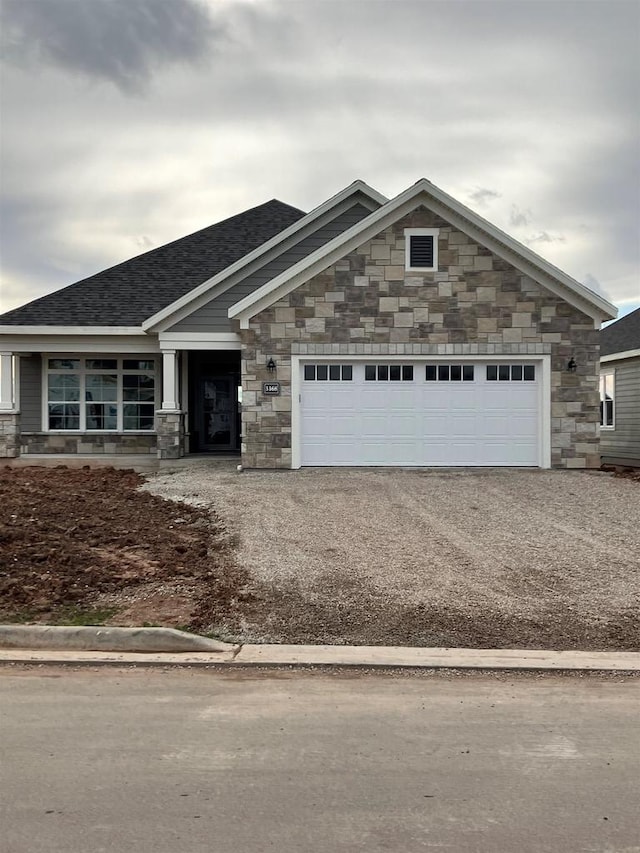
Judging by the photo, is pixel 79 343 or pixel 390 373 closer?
pixel 390 373

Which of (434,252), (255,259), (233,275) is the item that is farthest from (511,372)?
(233,275)

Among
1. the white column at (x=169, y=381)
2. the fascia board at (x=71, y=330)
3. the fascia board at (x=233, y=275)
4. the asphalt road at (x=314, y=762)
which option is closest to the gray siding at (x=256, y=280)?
the fascia board at (x=233, y=275)

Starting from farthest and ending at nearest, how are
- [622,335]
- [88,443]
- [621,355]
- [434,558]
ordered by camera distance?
1. [622,335]
2. [621,355]
3. [88,443]
4. [434,558]

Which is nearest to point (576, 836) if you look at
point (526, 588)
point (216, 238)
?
point (526, 588)

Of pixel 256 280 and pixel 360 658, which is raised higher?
pixel 256 280

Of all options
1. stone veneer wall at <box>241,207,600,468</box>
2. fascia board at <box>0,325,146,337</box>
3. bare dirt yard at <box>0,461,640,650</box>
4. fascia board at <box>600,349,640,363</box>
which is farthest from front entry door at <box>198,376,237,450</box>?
fascia board at <box>600,349,640,363</box>

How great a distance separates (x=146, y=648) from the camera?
5.88 m

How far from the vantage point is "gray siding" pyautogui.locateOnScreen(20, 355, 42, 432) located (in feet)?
63.7

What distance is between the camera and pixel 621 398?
20469 millimetres

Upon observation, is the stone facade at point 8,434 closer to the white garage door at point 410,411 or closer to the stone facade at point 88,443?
the stone facade at point 88,443

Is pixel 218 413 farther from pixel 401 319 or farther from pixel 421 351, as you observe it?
pixel 421 351

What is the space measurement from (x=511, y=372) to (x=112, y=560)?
10306mm

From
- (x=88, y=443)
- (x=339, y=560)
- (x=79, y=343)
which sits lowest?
(x=339, y=560)

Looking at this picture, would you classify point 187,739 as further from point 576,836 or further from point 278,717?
point 576,836
